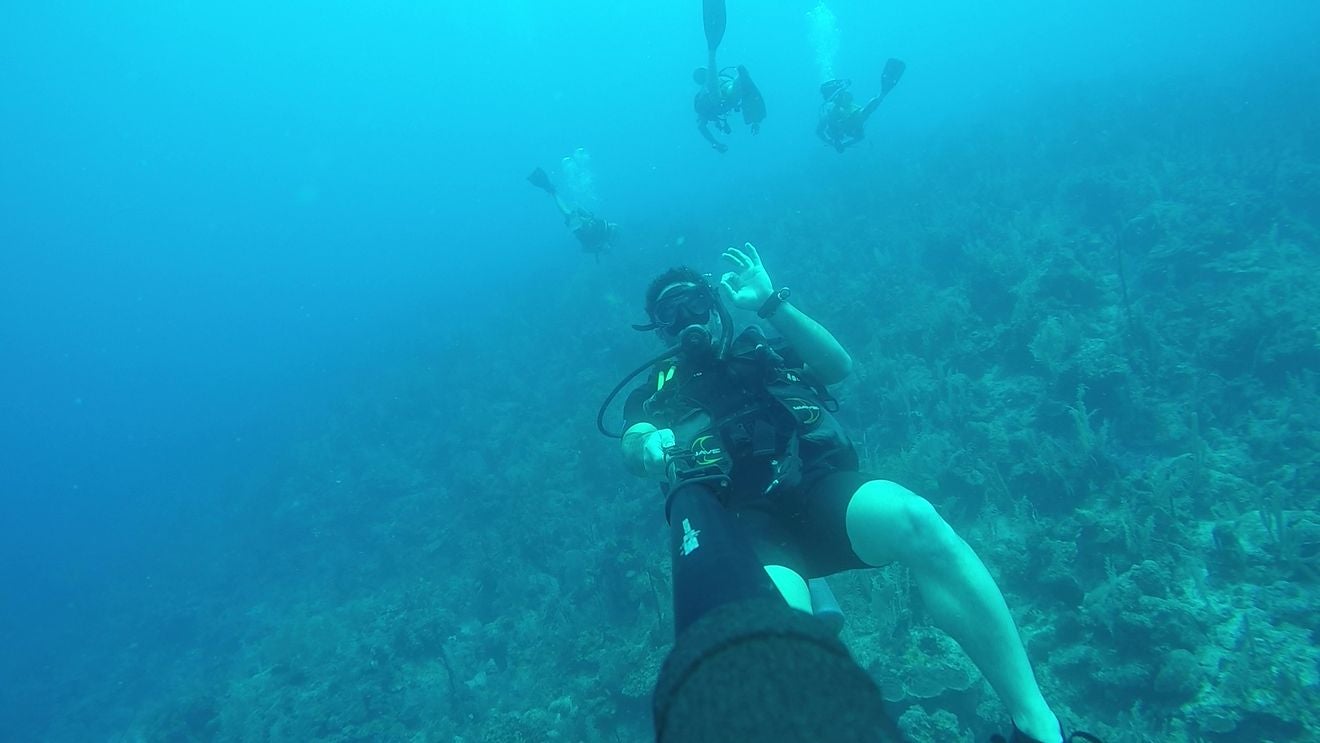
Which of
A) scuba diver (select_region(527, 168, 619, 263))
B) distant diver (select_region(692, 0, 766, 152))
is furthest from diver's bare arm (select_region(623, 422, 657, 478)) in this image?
scuba diver (select_region(527, 168, 619, 263))

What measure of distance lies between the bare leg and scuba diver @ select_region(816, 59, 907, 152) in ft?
43.4

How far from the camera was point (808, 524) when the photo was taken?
2957mm

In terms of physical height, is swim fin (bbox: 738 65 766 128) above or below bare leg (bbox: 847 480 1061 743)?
above

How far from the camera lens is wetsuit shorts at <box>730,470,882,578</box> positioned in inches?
110

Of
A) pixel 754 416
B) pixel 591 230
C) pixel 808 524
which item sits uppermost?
pixel 591 230

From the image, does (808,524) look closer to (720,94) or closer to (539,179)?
(720,94)

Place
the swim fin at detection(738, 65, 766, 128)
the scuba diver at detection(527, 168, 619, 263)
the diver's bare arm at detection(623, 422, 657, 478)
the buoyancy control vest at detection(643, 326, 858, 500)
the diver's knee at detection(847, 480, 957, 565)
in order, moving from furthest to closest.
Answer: the scuba diver at detection(527, 168, 619, 263), the swim fin at detection(738, 65, 766, 128), the diver's bare arm at detection(623, 422, 657, 478), the buoyancy control vest at detection(643, 326, 858, 500), the diver's knee at detection(847, 480, 957, 565)

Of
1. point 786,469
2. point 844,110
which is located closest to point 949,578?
point 786,469

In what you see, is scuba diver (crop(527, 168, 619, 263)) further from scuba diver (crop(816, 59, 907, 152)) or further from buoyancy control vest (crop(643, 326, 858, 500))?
buoyancy control vest (crop(643, 326, 858, 500))

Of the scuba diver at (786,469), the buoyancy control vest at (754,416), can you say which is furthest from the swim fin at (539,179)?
the buoyancy control vest at (754,416)

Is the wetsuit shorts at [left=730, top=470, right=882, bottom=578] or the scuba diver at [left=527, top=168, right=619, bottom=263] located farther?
the scuba diver at [left=527, top=168, right=619, bottom=263]

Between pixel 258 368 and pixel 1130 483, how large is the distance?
73242 mm

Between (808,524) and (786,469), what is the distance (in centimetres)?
32

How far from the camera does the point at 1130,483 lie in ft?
21.6
